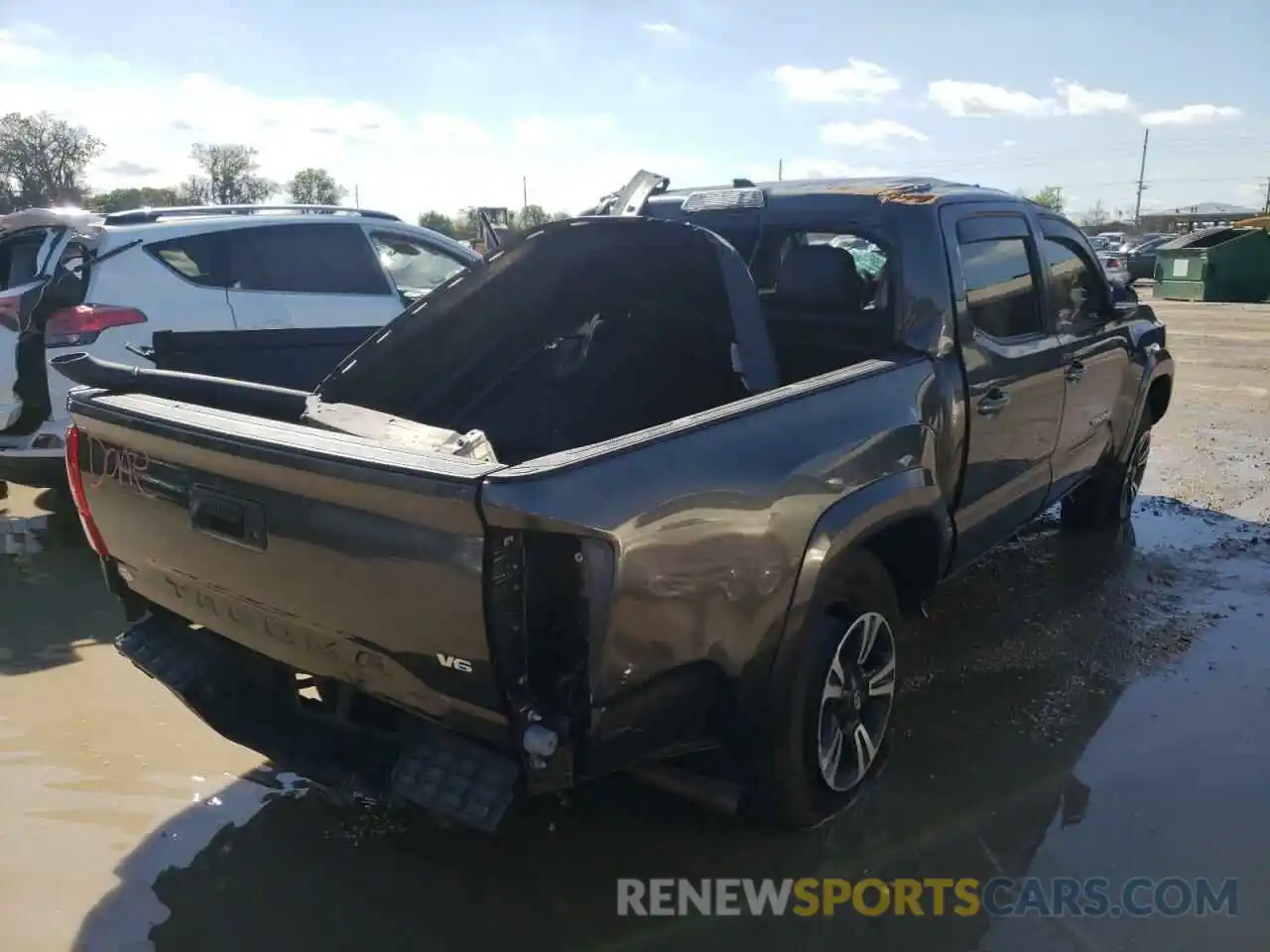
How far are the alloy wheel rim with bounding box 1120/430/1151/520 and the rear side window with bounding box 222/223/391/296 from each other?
15.7 ft

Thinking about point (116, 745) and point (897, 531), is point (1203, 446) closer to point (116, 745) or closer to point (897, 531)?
point (897, 531)

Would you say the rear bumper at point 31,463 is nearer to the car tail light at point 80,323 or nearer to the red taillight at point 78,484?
the car tail light at point 80,323

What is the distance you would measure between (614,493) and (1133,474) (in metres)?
5.00

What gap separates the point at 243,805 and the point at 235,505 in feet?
4.19

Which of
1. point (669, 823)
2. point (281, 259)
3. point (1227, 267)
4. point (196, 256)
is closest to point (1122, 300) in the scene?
point (669, 823)

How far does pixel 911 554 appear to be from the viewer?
11.4 ft

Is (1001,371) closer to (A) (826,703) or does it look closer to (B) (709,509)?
(A) (826,703)

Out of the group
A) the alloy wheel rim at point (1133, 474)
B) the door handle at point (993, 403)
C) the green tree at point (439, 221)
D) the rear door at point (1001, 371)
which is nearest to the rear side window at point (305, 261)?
the rear door at point (1001, 371)

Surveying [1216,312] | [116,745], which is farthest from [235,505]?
[1216,312]

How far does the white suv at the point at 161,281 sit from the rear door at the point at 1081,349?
3950 millimetres

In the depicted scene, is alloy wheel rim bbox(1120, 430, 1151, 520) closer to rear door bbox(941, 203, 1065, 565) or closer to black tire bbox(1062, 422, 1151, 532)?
black tire bbox(1062, 422, 1151, 532)

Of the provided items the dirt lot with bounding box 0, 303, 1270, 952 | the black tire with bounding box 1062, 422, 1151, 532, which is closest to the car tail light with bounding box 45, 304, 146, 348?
the dirt lot with bounding box 0, 303, 1270, 952

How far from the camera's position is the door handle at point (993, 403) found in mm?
3750

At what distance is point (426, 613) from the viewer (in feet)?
7.15
